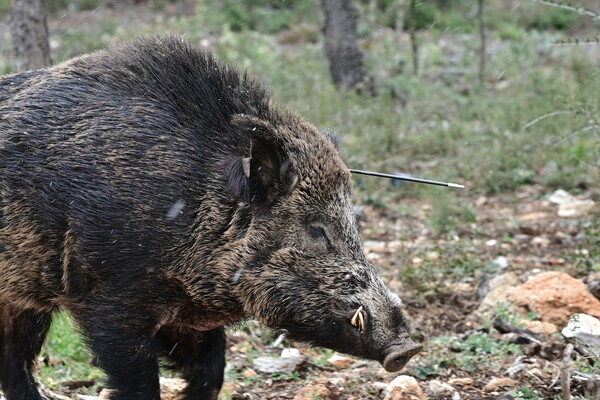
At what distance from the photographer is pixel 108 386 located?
4.40 meters

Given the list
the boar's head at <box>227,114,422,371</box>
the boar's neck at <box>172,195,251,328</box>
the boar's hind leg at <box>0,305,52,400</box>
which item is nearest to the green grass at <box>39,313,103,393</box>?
the boar's hind leg at <box>0,305,52,400</box>

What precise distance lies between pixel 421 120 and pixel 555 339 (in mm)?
7028

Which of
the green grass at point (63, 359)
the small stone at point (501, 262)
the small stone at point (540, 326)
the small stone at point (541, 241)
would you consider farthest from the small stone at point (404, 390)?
the small stone at point (541, 241)

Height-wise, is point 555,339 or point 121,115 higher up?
point 121,115

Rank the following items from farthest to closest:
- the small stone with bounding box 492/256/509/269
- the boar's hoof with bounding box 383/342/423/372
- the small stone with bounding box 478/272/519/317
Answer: the small stone with bounding box 492/256/509/269 → the small stone with bounding box 478/272/519/317 → the boar's hoof with bounding box 383/342/423/372

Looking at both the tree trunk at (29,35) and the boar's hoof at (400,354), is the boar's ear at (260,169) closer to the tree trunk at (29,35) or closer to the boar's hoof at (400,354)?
the boar's hoof at (400,354)

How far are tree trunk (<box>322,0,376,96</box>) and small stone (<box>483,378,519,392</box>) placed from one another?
8486 millimetres

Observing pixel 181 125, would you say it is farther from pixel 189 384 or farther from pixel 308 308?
pixel 189 384

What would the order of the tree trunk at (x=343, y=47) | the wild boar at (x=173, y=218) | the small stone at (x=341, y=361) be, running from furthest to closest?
the tree trunk at (x=343, y=47) < the small stone at (x=341, y=361) < the wild boar at (x=173, y=218)

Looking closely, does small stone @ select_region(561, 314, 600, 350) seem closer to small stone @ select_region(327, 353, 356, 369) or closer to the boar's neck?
small stone @ select_region(327, 353, 356, 369)

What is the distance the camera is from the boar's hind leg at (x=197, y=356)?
4.93m

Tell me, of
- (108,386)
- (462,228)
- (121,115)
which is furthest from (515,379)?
(462,228)

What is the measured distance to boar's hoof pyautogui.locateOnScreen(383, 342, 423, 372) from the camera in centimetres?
406

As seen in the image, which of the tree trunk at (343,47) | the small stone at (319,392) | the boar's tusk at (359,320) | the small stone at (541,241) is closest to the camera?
the boar's tusk at (359,320)
